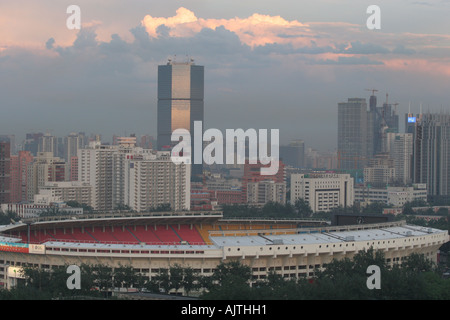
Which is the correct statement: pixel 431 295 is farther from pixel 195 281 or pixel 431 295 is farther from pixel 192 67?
pixel 192 67

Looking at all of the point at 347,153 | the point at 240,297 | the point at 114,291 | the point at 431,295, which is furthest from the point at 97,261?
the point at 347,153

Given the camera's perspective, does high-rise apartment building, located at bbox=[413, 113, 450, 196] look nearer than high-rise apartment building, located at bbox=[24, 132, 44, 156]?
Yes

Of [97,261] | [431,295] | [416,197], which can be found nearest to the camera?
[431,295]

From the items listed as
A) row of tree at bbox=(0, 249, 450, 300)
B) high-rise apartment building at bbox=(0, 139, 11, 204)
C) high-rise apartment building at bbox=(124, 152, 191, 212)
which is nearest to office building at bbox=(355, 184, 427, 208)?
high-rise apartment building at bbox=(124, 152, 191, 212)

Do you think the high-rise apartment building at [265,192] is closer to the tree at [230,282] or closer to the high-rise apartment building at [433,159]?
the high-rise apartment building at [433,159]

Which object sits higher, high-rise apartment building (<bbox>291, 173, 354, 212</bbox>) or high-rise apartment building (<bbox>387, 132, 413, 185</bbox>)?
high-rise apartment building (<bbox>387, 132, 413, 185</bbox>)

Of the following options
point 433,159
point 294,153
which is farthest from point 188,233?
point 294,153

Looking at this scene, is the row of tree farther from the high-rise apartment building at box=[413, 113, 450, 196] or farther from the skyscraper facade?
the skyscraper facade
